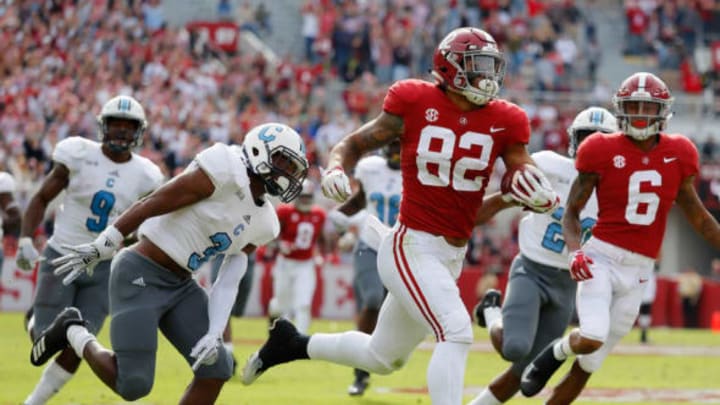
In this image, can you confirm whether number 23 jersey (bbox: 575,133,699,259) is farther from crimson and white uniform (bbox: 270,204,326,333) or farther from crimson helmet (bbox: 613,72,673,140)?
crimson and white uniform (bbox: 270,204,326,333)

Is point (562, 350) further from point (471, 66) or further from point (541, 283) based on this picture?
point (471, 66)

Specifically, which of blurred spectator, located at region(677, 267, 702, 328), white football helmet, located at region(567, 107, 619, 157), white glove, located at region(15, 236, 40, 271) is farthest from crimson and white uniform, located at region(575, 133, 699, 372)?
blurred spectator, located at region(677, 267, 702, 328)

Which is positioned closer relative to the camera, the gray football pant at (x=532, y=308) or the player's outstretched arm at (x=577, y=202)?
the player's outstretched arm at (x=577, y=202)

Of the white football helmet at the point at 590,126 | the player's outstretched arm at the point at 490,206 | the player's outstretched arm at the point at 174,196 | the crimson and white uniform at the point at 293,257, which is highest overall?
the player's outstretched arm at the point at 174,196

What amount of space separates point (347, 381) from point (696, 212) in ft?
13.8

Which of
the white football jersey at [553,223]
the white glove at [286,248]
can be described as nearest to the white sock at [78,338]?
the white football jersey at [553,223]

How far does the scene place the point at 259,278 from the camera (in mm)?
19750

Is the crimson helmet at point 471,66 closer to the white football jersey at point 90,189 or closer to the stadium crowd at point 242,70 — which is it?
the white football jersey at point 90,189

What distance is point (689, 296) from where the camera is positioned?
21266 millimetres

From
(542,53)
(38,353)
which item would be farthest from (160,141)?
(38,353)

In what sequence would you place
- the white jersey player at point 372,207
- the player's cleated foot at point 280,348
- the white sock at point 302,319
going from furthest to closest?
the white sock at point 302,319 → the white jersey player at point 372,207 → the player's cleated foot at point 280,348

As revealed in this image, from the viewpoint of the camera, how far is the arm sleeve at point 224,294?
268 inches

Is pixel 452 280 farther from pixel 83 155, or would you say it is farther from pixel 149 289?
pixel 83 155

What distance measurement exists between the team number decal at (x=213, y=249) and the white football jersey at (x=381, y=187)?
11.8 ft
